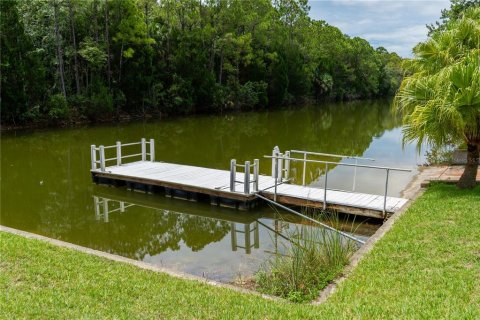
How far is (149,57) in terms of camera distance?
3406 centimetres

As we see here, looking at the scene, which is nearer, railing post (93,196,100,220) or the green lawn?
the green lawn

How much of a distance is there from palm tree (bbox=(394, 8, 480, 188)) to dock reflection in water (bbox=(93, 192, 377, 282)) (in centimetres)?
248

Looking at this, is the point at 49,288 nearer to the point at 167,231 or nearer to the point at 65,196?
the point at 167,231

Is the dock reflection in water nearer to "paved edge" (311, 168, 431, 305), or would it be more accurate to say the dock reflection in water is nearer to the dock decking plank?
the dock decking plank

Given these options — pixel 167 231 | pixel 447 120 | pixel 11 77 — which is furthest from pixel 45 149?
pixel 447 120

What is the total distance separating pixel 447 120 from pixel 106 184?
31.6ft

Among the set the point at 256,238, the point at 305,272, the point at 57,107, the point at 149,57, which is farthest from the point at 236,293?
the point at 149,57

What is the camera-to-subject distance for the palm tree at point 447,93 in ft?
28.2

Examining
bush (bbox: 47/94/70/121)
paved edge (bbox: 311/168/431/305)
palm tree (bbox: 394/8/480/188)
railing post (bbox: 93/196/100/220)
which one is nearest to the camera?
paved edge (bbox: 311/168/431/305)

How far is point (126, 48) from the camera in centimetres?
3331

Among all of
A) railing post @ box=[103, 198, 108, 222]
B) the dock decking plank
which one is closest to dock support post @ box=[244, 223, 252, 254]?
the dock decking plank

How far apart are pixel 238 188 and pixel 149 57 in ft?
81.8

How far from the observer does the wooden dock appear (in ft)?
34.1

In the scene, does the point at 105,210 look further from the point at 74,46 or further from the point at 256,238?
the point at 74,46
